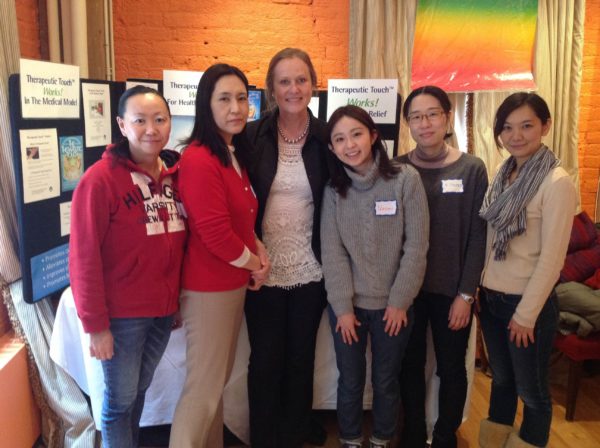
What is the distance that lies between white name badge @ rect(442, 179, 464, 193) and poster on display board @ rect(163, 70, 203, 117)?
4.16 feet

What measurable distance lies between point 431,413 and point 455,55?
6.95 feet

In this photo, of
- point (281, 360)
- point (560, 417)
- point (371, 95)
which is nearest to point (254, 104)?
point (371, 95)

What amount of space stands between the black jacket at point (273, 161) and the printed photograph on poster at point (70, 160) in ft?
2.53

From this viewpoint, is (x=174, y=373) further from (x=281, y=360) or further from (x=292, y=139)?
(x=292, y=139)

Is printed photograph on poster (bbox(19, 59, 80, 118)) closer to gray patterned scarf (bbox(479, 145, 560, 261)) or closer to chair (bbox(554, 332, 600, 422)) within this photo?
gray patterned scarf (bbox(479, 145, 560, 261))

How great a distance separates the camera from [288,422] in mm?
1988

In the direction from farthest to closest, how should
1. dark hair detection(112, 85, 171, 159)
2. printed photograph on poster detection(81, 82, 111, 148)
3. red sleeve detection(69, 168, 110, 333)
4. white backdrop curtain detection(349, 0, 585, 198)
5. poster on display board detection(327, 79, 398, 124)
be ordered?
white backdrop curtain detection(349, 0, 585, 198), poster on display board detection(327, 79, 398, 124), printed photograph on poster detection(81, 82, 111, 148), dark hair detection(112, 85, 171, 159), red sleeve detection(69, 168, 110, 333)

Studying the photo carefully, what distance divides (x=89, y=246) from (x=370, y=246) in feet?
3.00

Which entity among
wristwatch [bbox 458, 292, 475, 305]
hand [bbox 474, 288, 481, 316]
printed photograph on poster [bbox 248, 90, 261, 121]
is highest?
printed photograph on poster [bbox 248, 90, 261, 121]

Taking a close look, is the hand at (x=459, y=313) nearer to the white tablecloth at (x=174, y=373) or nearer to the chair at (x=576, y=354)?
the white tablecloth at (x=174, y=373)

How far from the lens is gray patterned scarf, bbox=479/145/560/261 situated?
1595 mm

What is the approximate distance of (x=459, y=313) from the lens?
70.1 inches

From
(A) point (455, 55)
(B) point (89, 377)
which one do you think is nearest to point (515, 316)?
(B) point (89, 377)

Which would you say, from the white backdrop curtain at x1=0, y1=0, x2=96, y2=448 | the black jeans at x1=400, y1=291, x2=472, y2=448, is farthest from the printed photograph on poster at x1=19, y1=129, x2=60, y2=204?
the black jeans at x1=400, y1=291, x2=472, y2=448
